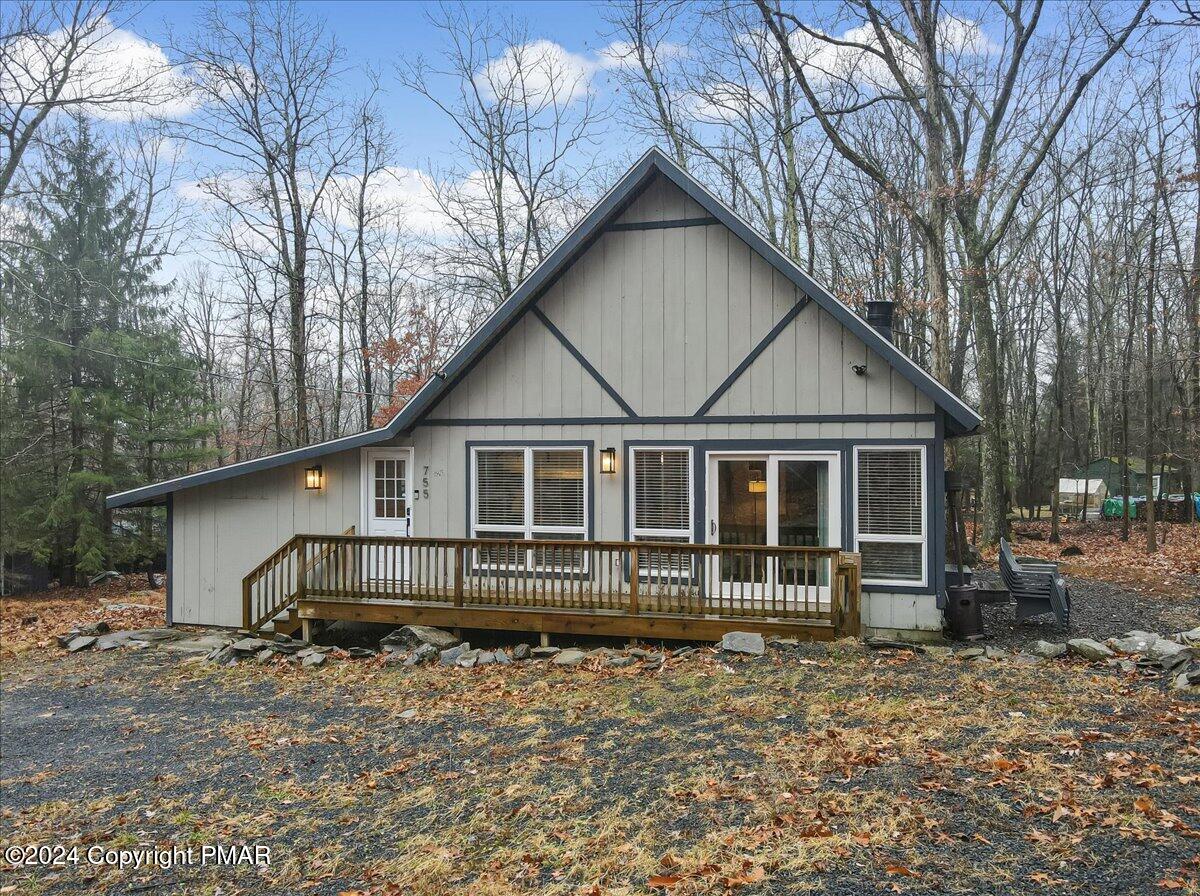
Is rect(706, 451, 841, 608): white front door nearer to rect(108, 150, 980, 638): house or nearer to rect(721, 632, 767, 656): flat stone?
rect(108, 150, 980, 638): house

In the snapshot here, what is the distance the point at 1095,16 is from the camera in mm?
Answer: 12102

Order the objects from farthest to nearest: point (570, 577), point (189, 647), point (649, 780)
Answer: point (189, 647)
point (570, 577)
point (649, 780)

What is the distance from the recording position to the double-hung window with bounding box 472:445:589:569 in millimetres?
10297

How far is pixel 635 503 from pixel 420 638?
3.35 meters

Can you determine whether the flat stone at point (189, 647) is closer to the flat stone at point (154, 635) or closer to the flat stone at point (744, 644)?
the flat stone at point (154, 635)

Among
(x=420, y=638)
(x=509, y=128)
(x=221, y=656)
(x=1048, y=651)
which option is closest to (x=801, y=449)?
(x=1048, y=651)

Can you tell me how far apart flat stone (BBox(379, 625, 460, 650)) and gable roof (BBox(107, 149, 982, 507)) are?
267 cm

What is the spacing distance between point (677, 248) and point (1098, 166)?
21650mm

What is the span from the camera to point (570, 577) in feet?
30.9

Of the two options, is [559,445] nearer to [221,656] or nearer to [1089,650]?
[221,656]

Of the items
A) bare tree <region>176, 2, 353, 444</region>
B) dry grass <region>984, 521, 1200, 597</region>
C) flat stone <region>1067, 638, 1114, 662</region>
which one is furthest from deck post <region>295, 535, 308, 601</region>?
dry grass <region>984, 521, 1200, 597</region>

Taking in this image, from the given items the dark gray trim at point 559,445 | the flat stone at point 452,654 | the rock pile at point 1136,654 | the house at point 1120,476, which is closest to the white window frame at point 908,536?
the rock pile at point 1136,654

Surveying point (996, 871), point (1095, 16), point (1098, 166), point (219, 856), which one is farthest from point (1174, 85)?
point (219, 856)

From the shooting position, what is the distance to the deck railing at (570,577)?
877cm
